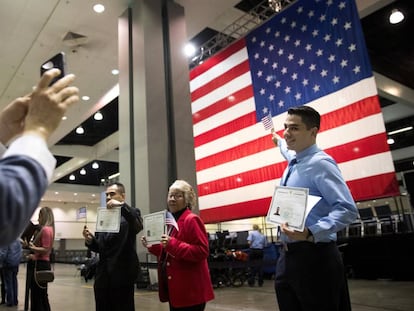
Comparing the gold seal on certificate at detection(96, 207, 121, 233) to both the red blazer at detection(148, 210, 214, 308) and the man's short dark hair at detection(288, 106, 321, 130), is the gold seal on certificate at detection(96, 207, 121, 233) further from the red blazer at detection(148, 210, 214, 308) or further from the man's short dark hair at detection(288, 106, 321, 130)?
the man's short dark hair at detection(288, 106, 321, 130)

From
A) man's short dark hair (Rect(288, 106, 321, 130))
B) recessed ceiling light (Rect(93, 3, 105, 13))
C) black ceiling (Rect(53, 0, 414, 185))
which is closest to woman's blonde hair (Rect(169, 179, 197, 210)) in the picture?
man's short dark hair (Rect(288, 106, 321, 130))

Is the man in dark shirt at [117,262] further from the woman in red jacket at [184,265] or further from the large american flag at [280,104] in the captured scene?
the large american flag at [280,104]

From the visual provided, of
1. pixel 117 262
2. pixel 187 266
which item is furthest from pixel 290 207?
pixel 117 262

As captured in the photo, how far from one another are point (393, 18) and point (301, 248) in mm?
7320

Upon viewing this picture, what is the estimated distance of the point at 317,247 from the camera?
1718 millimetres

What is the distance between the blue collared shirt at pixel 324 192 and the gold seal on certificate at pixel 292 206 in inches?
2.8

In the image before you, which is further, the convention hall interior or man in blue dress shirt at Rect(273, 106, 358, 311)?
the convention hall interior

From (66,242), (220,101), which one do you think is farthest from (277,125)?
(66,242)

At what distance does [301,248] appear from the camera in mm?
1739

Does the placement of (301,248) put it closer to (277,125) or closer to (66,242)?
(277,125)

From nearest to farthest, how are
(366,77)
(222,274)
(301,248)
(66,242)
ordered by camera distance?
(301,248) → (366,77) → (222,274) → (66,242)

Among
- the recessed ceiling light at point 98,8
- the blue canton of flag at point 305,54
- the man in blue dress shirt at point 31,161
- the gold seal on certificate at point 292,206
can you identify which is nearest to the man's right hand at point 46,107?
the man in blue dress shirt at point 31,161

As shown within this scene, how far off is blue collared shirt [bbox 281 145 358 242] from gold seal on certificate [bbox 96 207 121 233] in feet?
4.57

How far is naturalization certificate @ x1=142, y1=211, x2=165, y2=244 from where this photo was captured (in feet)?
8.30
